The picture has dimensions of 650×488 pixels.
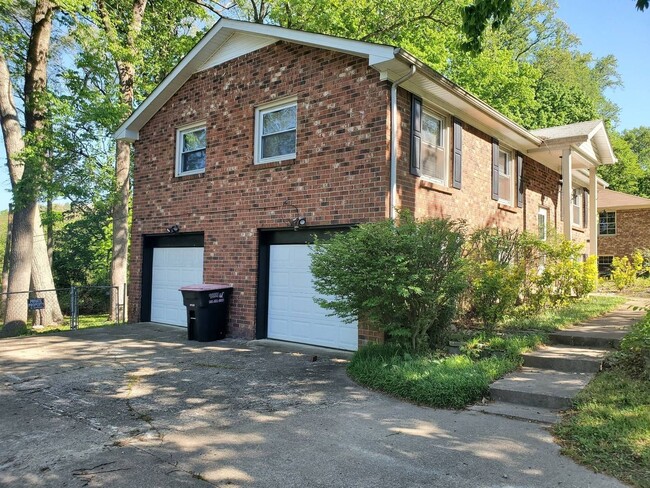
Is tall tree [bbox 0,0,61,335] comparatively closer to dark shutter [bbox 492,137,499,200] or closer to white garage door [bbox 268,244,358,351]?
white garage door [bbox 268,244,358,351]

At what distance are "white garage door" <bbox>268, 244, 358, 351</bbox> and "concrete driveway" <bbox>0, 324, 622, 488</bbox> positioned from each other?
149cm

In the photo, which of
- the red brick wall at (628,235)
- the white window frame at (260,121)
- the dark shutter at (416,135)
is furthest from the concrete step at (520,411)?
the red brick wall at (628,235)

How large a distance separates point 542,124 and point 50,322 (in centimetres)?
2511

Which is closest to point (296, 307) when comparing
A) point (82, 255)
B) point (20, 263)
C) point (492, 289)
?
point (492, 289)

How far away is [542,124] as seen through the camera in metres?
25.5

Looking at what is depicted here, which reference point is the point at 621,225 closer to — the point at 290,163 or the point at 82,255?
the point at 290,163

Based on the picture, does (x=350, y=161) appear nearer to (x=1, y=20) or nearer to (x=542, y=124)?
(x=1, y=20)

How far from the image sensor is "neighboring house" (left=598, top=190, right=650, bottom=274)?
26.2 meters

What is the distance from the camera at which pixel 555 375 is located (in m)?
5.96

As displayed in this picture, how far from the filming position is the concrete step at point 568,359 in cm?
605

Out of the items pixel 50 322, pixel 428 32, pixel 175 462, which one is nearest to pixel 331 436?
pixel 175 462

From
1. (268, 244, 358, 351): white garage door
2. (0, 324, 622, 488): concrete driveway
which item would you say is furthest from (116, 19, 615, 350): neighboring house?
(0, 324, 622, 488): concrete driveway

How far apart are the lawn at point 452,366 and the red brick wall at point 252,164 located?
2383 mm

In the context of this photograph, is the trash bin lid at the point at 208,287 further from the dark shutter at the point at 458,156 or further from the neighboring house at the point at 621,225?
the neighboring house at the point at 621,225
